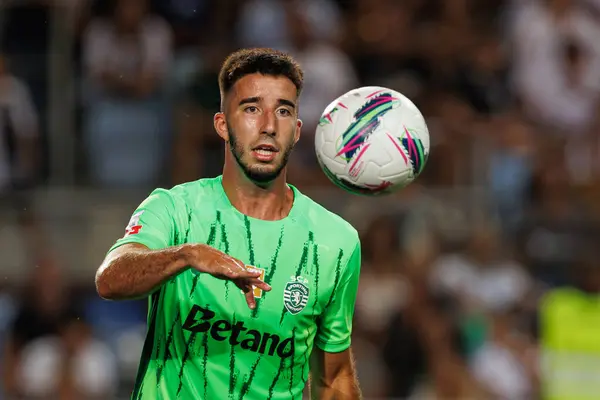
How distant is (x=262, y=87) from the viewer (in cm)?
507

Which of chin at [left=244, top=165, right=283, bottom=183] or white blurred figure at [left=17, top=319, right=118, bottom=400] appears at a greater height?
chin at [left=244, top=165, right=283, bottom=183]

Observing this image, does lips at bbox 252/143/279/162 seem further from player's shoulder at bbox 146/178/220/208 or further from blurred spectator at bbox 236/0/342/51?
blurred spectator at bbox 236/0/342/51

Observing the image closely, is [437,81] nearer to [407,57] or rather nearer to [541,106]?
[407,57]

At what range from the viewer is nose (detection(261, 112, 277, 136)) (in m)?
5.01

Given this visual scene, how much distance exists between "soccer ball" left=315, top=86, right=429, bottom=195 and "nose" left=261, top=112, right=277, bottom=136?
711mm

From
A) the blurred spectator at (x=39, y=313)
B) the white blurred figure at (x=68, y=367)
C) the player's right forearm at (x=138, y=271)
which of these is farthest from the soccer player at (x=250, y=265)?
the blurred spectator at (x=39, y=313)

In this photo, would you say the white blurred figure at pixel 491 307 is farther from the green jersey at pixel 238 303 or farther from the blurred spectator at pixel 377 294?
the green jersey at pixel 238 303

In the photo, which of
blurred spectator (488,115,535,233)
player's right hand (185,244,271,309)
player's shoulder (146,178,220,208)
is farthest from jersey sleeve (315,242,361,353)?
blurred spectator (488,115,535,233)

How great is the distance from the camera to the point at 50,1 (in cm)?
1157

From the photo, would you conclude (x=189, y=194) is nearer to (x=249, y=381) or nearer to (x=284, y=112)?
(x=284, y=112)

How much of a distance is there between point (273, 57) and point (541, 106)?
7727mm

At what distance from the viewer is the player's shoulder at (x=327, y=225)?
532 cm

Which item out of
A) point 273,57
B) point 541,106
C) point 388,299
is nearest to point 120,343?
point 388,299

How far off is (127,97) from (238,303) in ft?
21.6
